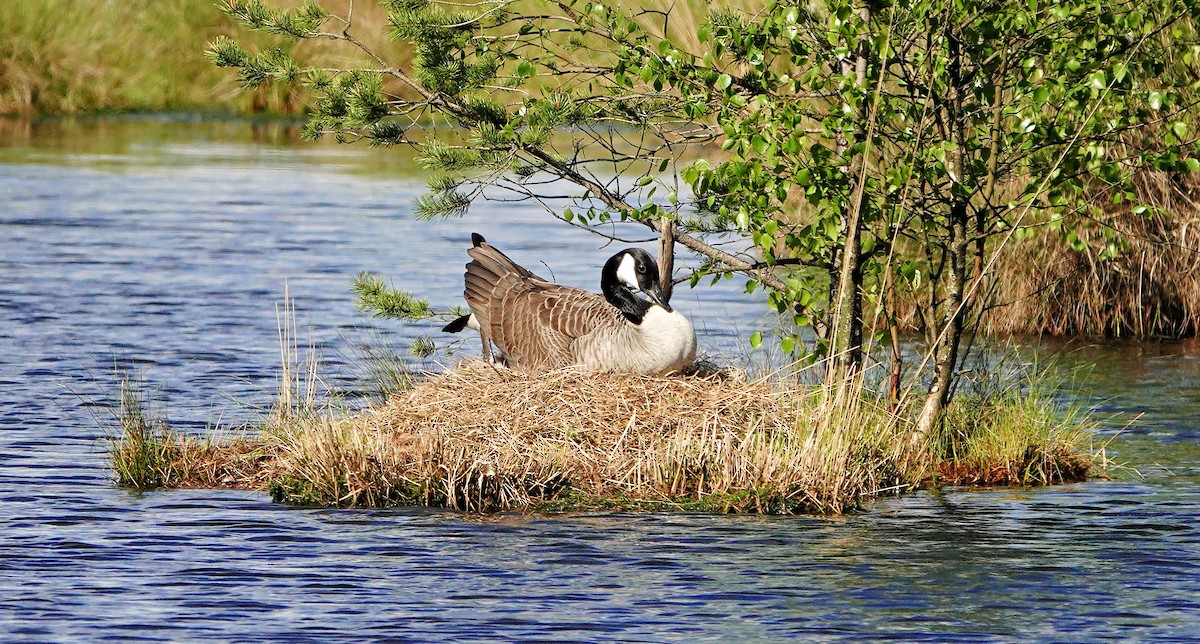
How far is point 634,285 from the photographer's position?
1210 centimetres

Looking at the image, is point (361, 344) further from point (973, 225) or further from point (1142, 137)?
point (1142, 137)

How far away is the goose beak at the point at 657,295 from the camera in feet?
39.4

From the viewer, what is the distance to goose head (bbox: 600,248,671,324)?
39.5 feet

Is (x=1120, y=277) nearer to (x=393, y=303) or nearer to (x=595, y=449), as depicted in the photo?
(x=393, y=303)

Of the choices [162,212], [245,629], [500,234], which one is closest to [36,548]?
[245,629]

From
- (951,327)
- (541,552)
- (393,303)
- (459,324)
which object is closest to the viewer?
(541,552)

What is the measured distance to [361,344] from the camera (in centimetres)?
1811

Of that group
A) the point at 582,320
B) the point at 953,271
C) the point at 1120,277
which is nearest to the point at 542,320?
the point at 582,320

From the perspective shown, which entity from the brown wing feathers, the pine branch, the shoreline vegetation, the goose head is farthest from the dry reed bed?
the pine branch

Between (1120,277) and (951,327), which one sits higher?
(1120,277)

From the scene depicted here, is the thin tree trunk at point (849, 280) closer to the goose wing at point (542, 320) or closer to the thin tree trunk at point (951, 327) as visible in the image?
the thin tree trunk at point (951, 327)

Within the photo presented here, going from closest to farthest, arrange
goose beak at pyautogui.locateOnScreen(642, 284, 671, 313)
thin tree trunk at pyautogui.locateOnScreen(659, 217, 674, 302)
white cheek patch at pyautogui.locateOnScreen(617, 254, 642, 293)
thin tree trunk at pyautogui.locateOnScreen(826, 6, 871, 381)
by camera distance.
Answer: thin tree trunk at pyautogui.locateOnScreen(826, 6, 871, 381) → goose beak at pyautogui.locateOnScreen(642, 284, 671, 313) → white cheek patch at pyautogui.locateOnScreen(617, 254, 642, 293) → thin tree trunk at pyautogui.locateOnScreen(659, 217, 674, 302)

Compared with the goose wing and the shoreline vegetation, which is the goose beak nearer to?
the goose wing

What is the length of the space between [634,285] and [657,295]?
0.60 feet
